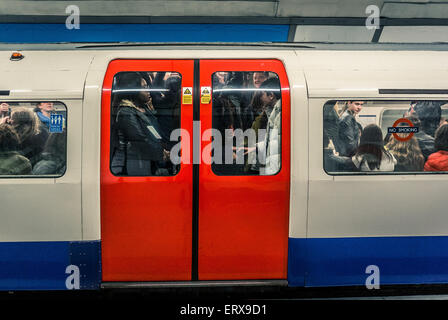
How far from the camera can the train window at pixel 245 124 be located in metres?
3.76

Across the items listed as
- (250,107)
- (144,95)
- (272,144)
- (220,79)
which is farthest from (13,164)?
(272,144)

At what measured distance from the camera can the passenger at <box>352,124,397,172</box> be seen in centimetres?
384

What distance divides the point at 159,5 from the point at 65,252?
17.0 feet

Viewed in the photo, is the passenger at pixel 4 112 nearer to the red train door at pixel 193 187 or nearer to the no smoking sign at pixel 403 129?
the red train door at pixel 193 187

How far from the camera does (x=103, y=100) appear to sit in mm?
3742

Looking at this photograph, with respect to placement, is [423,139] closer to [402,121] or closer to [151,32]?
[402,121]

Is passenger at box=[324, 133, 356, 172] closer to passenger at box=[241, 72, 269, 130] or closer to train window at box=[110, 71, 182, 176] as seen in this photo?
passenger at box=[241, 72, 269, 130]

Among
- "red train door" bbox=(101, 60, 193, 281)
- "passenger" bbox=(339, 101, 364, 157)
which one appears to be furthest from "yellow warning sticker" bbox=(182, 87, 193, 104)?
"passenger" bbox=(339, 101, 364, 157)

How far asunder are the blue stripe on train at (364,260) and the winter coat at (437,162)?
63 centimetres

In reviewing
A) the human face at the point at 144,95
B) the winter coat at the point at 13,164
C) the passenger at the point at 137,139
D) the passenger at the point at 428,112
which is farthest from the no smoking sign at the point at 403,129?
the winter coat at the point at 13,164

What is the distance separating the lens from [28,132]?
373 cm

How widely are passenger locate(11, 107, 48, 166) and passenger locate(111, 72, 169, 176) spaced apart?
685mm
